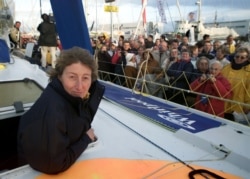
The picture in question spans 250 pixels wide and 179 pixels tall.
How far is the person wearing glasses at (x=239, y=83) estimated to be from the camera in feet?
12.8

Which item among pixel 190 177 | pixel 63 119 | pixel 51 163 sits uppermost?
pixel 63 119

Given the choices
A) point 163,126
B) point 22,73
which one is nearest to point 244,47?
point 163,126

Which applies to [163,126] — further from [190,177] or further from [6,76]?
[6,76]

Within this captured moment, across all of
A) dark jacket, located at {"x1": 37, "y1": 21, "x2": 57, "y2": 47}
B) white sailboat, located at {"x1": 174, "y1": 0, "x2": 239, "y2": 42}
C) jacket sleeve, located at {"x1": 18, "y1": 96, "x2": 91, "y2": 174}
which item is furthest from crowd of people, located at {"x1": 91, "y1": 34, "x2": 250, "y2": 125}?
white sailboat, located at {"x1": 174, "y1": 0, "x2": 239, "y2": 42}

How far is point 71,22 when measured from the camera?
2.86 meters

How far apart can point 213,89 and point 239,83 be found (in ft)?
1.16

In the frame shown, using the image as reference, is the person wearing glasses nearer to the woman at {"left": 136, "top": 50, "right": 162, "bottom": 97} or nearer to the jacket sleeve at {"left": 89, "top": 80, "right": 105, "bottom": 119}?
the woman at {"left": 136, "top": 50, "right": 162, "bottom": 97}

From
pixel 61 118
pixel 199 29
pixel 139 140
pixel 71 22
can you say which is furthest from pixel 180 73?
pixel 199 29

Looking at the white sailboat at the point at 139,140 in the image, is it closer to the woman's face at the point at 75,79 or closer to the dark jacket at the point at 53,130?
the dark jacket at the point at 53,130

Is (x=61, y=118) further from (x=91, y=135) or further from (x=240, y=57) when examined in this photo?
(x=240, y=57)

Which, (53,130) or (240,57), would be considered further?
(240,57)

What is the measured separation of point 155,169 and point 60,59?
0.96m

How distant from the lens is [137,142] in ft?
7.74

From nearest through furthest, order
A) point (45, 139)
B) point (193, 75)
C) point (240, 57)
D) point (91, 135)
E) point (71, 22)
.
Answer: point (45, 139), point (91, 135), point (71, 22), point (240, 57), point (193, 75)
